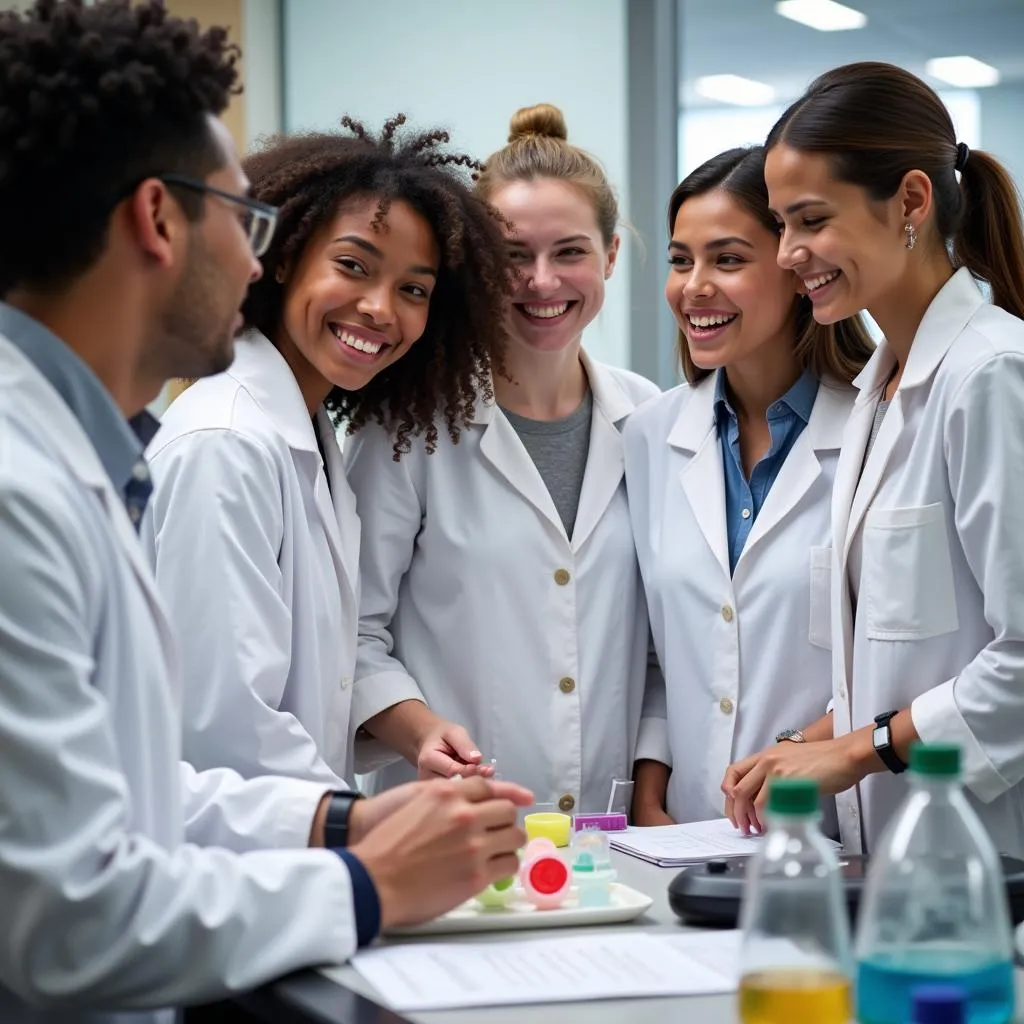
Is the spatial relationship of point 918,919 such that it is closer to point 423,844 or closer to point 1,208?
point 423,844

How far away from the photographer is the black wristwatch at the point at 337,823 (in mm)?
1465

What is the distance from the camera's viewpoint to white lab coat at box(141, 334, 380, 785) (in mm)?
1688

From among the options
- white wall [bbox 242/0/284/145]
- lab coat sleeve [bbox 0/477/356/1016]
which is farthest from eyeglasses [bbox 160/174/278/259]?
white wall [bbox 242/0/284/145]

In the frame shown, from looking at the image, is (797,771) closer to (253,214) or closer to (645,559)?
(645,559)

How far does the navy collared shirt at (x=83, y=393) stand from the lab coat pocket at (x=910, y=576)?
1.02m

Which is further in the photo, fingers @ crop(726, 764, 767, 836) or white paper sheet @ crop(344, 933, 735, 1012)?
fingers @ crop(726, 764, 767, 836)

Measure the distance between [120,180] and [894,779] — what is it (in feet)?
4.22

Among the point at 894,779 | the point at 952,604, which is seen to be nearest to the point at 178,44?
the point at 952,604

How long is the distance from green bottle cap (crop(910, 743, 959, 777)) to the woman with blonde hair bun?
1.24 meters

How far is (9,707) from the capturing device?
106 cm

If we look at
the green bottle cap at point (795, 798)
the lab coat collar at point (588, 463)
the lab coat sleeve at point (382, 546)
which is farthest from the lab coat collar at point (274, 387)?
the green bottle cap at point (795, 798)

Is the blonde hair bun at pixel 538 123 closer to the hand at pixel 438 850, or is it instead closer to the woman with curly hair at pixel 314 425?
the woman with curly hair at pixel 314 425

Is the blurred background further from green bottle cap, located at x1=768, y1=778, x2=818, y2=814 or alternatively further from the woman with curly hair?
green bottle cap, located at x1=768, y1=778, x2=818, y2=814

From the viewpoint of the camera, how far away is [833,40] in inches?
144
